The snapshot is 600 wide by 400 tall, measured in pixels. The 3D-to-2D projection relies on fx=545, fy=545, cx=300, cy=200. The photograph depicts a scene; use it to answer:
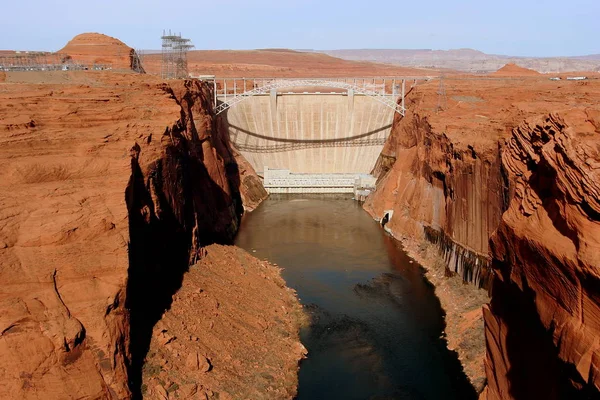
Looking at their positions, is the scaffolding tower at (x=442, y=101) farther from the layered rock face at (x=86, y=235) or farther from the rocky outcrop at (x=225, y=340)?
the layered rock face at (x=86, y=235)

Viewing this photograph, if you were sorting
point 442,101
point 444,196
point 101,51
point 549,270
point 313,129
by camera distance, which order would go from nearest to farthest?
point 549,270, point 444,196, point 442,101, point 101,51, point 313,129

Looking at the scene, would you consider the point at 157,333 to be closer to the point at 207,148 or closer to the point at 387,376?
the point at 387,376

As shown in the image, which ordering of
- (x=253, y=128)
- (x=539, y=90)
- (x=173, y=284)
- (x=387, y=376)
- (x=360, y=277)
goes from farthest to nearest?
(x=253, y=128)
(x=539, y=90)
(x=360, y=277)
(x=173, y=284)
(x=387, y=376)

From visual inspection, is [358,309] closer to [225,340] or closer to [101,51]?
[225,340]

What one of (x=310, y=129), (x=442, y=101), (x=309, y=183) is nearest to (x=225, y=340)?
(x=442, y=101)

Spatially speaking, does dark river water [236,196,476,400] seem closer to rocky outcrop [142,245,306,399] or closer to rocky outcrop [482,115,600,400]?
rocky outcrop [142,245,306,399]

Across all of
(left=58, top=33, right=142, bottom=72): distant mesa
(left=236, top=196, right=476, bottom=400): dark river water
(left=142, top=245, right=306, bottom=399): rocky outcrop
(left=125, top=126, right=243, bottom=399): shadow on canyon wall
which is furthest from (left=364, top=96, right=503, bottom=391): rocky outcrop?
(left=58, top=33, right=142, bottom=72): distant mesa

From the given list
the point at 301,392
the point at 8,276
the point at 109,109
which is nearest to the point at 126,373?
the point at 8,276
